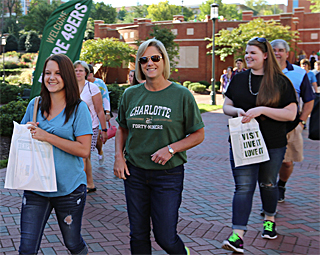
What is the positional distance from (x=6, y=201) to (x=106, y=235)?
1.92 metres

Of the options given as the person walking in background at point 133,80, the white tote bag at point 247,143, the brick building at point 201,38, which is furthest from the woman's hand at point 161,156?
the brick building at point 201,38

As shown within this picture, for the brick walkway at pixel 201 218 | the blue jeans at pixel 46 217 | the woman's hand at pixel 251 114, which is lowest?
the brick walkway at pixel 201 218

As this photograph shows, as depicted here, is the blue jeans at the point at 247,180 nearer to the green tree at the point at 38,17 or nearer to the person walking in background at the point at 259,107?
the person walking in background at the point at 259,107

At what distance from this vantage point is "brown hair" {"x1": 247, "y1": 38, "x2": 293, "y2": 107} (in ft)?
12.4

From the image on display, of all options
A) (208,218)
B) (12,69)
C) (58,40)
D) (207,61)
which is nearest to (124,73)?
(207,61)

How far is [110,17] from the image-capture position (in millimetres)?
78688

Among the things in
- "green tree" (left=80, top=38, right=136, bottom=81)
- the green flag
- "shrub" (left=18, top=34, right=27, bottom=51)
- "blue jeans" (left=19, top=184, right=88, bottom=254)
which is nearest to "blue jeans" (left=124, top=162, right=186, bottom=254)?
"blue jeans" (left=19, top=184, right=88, bottom=254)

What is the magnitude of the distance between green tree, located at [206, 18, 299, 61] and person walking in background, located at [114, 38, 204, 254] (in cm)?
3104

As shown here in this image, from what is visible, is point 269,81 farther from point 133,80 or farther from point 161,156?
point 133,80

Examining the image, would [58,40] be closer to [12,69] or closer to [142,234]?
[142,234]

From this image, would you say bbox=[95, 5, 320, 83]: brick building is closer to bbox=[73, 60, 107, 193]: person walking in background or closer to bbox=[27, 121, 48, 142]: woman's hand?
bbox=[73, 60, 107, 193]: person walking in background

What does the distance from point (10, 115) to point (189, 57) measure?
32.1 metres

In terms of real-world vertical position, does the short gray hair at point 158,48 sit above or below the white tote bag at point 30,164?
above

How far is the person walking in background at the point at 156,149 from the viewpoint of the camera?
2736mm
